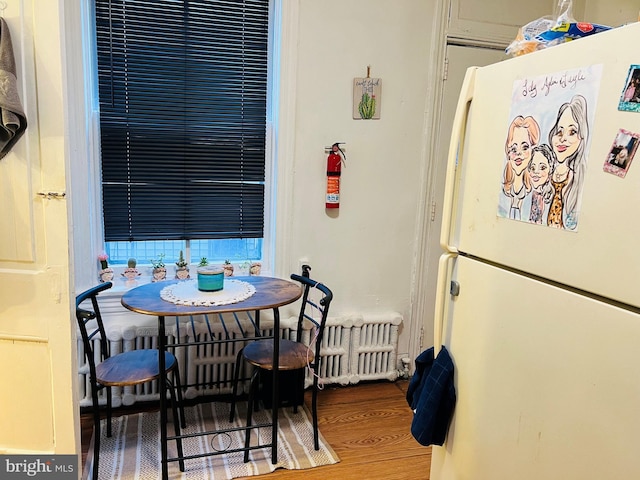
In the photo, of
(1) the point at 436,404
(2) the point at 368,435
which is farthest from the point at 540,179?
(2) the point at 368,435

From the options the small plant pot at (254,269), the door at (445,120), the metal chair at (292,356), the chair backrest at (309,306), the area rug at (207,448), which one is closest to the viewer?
the area rug at (207,448)

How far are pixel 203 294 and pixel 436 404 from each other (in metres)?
1.12

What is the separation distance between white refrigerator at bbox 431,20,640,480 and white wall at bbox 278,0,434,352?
1234 mm

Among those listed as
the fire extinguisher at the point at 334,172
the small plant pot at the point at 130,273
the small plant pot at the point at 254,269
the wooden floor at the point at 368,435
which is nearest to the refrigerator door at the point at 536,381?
the wooden floor at the point at 368,435

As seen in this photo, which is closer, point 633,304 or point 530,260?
point 633,304

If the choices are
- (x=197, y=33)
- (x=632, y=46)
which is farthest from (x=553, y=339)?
(x=197, y=33)

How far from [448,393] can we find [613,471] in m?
0.58

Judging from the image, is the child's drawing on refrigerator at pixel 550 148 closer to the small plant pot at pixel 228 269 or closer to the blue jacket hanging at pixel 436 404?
the blue jacket hanging at pixel 436 404

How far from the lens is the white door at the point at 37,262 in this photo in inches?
59.8

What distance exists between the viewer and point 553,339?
3.73 ft

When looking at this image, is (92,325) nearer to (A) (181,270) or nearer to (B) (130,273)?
(B) (130,273)

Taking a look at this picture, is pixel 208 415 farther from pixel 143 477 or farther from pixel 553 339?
pixel 553 339

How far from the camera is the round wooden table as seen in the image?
6.19 feet

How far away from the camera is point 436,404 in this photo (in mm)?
1526
